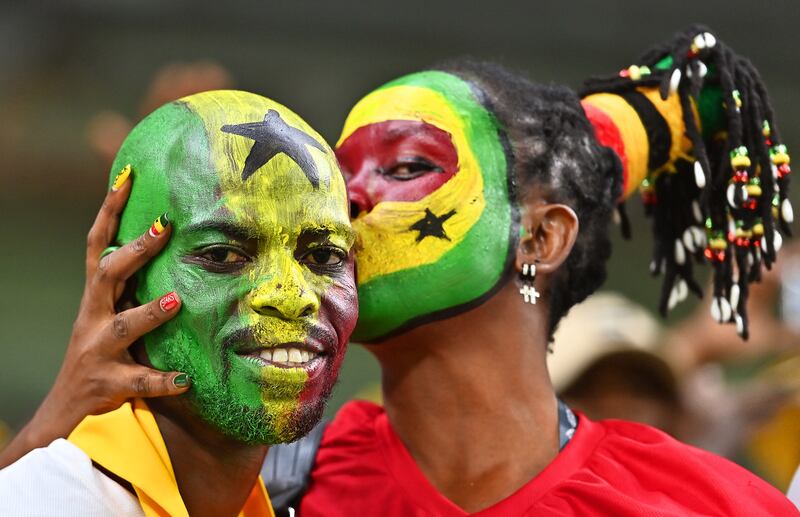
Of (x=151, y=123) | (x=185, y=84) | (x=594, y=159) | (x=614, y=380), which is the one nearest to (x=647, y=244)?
(x=614, y=380)

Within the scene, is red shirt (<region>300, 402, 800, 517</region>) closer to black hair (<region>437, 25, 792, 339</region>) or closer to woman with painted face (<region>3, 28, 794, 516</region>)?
woman with painted face (<region>3, 28, 794, 516</region>)

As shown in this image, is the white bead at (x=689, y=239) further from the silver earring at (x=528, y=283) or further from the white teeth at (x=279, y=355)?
the white teeth at (x=279, y=355)

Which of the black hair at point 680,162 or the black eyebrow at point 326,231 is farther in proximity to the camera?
the black hair at point 680,162

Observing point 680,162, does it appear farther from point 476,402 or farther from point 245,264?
point 245,264

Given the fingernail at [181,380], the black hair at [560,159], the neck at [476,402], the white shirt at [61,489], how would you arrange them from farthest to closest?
the black hair at [560,159]
the neck at [476,402]
the fingernail at [181,380]
the white shirt at [61,489]

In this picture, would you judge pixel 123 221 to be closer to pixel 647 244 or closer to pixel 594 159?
pixel 594 159

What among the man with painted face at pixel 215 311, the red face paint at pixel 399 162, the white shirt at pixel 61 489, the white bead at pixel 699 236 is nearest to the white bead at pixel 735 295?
the white bead at pixel 699 236

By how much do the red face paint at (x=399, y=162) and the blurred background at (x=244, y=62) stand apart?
17.7ft

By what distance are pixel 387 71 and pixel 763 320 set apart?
14.8ft

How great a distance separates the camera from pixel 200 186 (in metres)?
2.14

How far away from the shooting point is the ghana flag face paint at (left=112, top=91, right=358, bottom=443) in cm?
210

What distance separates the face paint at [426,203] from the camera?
2.64 m

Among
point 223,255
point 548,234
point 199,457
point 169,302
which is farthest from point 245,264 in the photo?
point 548,234

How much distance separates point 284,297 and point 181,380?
0.78 ft
